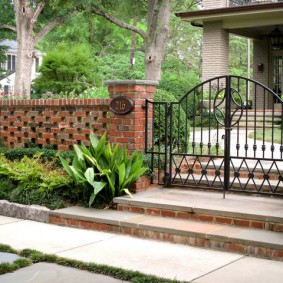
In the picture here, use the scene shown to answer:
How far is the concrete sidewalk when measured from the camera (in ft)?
17.3

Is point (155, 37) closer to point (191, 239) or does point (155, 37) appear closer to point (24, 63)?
point (24, 63)

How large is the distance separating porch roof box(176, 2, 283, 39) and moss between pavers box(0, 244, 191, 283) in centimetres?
1405

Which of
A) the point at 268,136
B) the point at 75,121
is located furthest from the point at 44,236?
the point at 268,136

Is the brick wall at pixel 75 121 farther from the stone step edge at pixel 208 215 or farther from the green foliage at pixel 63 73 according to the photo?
the green foliage at pixel 63 73

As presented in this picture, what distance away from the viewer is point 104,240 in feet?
21.9

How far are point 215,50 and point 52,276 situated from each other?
16.0m

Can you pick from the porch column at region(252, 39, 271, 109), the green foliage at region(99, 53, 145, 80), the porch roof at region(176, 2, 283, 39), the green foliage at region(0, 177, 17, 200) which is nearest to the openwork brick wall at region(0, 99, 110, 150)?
the green foliage at region(0, 177, 17, 200)

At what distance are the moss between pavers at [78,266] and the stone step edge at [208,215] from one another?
73.3 inches

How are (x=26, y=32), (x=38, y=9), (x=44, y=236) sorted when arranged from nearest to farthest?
(x=44, y=236) < (x=26, y=32) < (x=38, y=9)

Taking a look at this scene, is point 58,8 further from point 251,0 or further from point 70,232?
point 70,232

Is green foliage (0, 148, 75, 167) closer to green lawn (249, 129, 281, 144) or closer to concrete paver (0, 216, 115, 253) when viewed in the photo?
concrete paver (0, 216, 115, 253)

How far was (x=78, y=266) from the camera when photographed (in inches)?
217

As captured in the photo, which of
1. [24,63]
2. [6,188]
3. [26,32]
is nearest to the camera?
[6,188]

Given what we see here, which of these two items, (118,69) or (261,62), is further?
(118,69)
